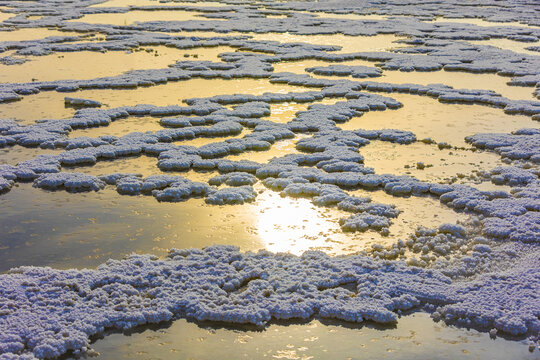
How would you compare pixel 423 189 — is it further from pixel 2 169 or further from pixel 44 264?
pixel 2 169

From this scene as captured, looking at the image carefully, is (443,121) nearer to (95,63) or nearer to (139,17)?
(95,63)

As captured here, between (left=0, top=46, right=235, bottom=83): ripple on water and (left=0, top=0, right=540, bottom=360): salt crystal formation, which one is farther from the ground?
(left=0, top=46, right=235, bottom=83): ripple on water

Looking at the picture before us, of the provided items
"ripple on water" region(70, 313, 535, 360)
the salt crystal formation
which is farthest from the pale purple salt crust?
"ripple on water" region(70, 313, 535, 360)

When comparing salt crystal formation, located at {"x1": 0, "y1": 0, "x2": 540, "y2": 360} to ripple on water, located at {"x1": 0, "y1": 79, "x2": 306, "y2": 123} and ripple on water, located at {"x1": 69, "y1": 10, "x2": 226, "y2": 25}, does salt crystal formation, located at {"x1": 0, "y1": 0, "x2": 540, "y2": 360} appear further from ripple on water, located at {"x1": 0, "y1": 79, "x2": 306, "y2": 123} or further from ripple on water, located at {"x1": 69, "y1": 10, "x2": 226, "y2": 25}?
ripple on water, located at {"x1": 69, "y1": 10, "x2": 226, "y2": 25}

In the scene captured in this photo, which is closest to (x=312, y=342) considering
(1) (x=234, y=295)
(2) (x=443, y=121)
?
(1) (x=234, y=295)

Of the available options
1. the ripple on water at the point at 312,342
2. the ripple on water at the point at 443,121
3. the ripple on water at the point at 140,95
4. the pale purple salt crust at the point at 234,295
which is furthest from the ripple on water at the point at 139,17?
the ripple on water at the point at 312,342

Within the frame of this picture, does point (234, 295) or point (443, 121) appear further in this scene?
point (443, 121)

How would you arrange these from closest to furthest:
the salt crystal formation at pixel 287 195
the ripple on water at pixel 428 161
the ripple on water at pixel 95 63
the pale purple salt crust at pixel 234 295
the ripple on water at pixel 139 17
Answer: the pale purple salt crust at pixel 234 295
the salt crystal formation at pixel 287 195
the ripple on water at pixel 428 161
the ripple on water at pixel 95 63
the ripple on water at pixel 139 17

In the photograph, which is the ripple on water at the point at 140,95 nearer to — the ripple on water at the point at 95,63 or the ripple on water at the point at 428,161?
the ripple on water at the point at 95,63
